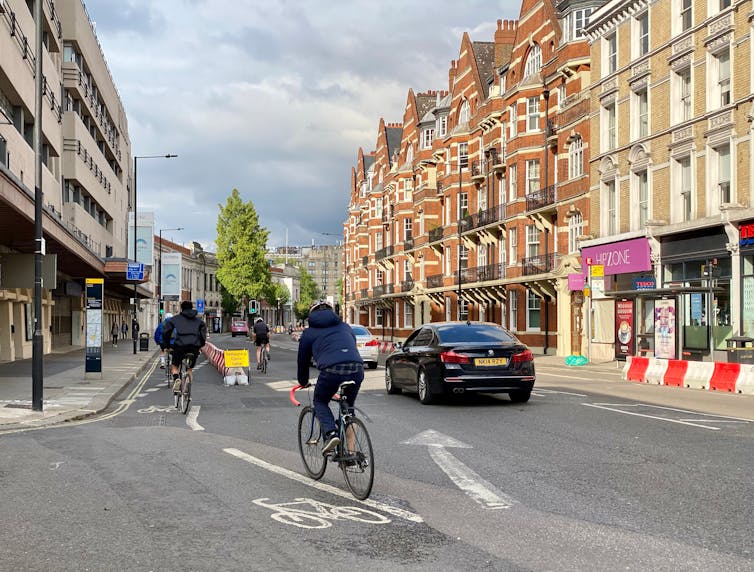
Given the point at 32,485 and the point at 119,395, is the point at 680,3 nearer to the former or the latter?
the point at 119,395

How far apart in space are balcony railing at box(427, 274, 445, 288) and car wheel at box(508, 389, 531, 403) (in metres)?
40.2

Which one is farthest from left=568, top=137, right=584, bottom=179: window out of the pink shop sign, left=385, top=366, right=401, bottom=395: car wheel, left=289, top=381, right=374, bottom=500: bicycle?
left=289, top=381, right=374, bottom=500: bicycle

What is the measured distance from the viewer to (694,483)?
7.39m

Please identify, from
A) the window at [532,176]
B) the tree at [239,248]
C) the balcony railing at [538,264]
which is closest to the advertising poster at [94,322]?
the balcony railing at [538,264]

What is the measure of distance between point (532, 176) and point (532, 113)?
124 inches

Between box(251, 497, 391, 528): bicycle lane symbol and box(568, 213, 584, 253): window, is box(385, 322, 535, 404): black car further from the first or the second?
box(568, 213, 584, 253): window

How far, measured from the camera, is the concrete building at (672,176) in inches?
973

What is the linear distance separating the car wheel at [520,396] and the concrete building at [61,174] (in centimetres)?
856

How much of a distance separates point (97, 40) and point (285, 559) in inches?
2145

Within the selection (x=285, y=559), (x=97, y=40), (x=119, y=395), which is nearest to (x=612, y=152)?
(x=119, y=395)

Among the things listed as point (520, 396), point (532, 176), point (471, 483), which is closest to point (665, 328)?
point (520, 396)

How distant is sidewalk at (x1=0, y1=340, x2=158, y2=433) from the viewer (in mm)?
13148

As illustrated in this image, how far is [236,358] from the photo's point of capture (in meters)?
21.3

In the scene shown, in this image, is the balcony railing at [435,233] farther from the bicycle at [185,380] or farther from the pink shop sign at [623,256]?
the bicycle at [185,380]
